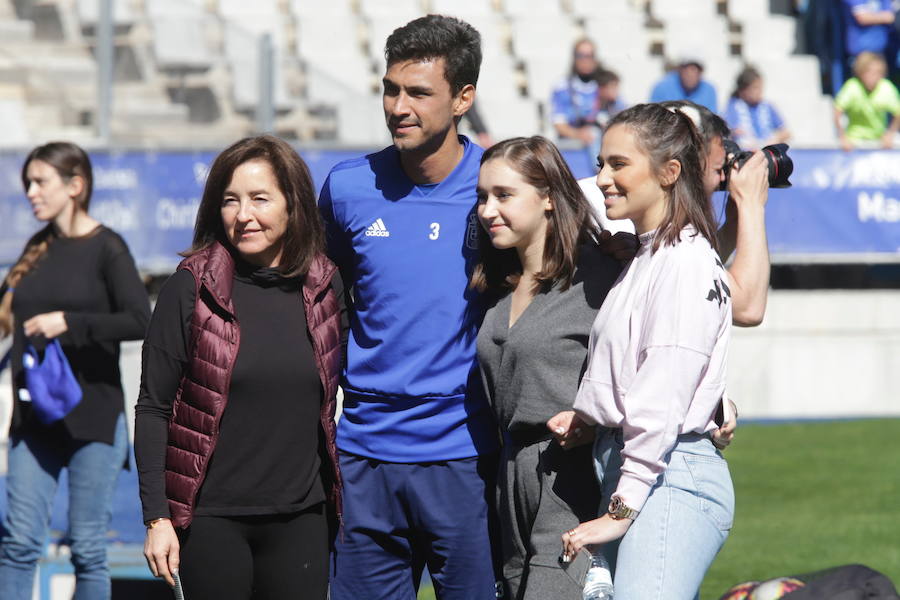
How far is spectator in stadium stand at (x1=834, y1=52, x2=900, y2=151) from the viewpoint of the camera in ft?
45.0

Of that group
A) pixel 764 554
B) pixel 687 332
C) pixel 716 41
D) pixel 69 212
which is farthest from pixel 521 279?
pixel 716 41

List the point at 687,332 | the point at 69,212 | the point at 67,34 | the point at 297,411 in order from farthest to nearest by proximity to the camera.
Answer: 1. the point at 67,34
2. the point at 69,212
3. the point at 297,411
4. the point at 687,332

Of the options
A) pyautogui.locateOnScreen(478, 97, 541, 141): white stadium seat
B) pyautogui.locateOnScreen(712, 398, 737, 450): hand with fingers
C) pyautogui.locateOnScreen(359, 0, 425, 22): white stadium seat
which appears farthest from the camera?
pyautogui.locateOnScreen(359, 0, 425, 22): white stadium seat

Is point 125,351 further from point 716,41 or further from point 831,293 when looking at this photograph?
point 716,41

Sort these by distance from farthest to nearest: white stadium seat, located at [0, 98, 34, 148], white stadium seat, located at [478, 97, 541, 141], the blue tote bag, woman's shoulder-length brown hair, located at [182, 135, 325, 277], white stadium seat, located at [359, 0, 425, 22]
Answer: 1. white stadium seat, located at [359, 0, 425, 22]
2. white stadium seat, located at [478, 97, 541, 141]
3. white stadium seat, located at [0, 98, 34, 148]
4. the blue tote bag
5. woman's shoulder-length brown hair, located at [182, 135, 325, 277]

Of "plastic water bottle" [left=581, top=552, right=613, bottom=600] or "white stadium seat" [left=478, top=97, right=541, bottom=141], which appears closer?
"plastic water bottle" [left=581, top=552, right=613, bottom=600]

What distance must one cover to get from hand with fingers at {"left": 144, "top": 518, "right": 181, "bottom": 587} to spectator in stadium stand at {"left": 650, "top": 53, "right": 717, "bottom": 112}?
10.3 metres

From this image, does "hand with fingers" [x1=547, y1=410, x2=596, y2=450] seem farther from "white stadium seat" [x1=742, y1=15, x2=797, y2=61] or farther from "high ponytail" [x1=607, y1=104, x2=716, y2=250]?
"white stadium seat" [x1=742, y1=15, x2=797, y2=61]

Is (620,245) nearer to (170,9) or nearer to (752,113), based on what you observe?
(170,9)

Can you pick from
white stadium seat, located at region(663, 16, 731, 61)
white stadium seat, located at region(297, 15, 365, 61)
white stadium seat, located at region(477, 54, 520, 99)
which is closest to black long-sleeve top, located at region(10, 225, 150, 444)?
white stadium seat, located at region(297, 15, 365, 61)

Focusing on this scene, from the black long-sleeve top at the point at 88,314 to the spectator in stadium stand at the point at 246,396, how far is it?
1746mm

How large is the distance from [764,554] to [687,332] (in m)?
4.31

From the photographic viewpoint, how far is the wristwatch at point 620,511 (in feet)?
10.8

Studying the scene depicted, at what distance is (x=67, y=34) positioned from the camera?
1184 cm
